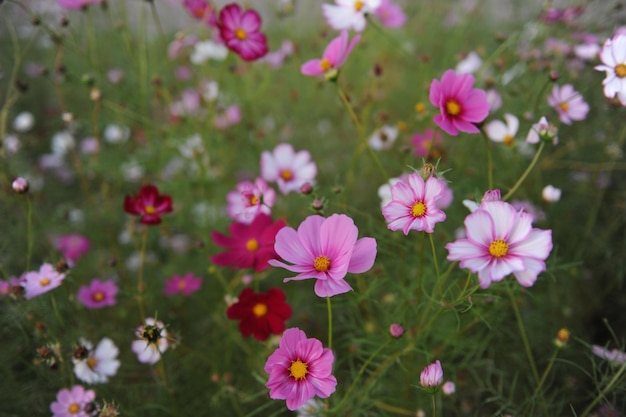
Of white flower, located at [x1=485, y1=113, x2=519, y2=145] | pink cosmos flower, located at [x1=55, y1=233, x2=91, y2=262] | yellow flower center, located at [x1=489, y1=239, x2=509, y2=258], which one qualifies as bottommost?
pink cosmos flower, located at [x1=55, y1=233, x2=91, y2=262]

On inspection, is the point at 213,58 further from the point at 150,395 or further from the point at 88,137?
the point at 150,395

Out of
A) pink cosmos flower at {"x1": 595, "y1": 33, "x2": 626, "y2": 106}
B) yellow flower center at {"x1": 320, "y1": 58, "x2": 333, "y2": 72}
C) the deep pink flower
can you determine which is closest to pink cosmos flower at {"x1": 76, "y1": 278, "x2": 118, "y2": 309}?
the deep pink flower

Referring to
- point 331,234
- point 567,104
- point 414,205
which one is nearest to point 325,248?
point 331,234

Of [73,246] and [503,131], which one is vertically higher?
[503,131]

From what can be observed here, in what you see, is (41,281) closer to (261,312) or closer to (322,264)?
(261,312)

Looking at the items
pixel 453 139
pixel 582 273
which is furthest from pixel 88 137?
pixel 582 273

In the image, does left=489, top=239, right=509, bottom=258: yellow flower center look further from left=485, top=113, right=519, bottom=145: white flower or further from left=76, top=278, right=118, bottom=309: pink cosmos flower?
left=76, top=278, right=118, bottom=309: pink cosmos flower

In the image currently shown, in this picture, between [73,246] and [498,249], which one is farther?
[73,246]

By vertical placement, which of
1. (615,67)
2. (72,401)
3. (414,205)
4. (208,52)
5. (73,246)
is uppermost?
(615,67)
